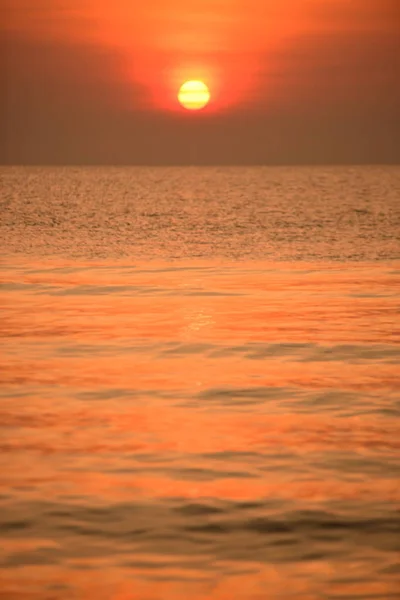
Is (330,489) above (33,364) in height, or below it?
below

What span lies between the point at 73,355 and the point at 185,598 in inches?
426

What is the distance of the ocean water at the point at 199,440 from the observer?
9438 mm

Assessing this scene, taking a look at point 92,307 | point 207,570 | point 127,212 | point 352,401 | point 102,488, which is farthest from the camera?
point 127,212

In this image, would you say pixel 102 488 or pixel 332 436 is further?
pixel 332 436

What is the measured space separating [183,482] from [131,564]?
7.83 feet

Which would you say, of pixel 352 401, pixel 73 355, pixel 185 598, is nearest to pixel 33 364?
pixel 73 355

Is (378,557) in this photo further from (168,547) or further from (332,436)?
(332,436)

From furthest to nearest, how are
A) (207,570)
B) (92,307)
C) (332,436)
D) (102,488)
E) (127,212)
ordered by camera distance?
Result: (127,212)
(92,307)
(332,436)
(102,488)
(207,570)

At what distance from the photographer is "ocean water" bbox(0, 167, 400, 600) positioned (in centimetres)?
944

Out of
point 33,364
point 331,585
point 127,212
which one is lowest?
point 331,585

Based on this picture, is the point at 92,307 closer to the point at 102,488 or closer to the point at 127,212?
the point at 102,488

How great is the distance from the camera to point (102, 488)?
11539mm

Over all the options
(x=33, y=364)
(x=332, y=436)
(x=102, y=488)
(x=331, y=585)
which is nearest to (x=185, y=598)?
(x=331, y=585)

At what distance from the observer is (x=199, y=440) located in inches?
531
